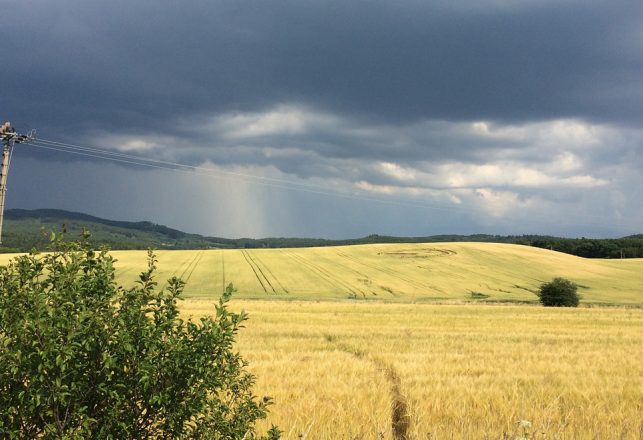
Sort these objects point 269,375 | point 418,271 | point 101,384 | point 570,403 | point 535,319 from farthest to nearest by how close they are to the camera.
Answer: point 418,271 < point 535,319 < point 269,375 < point 570,403 < point 101,384

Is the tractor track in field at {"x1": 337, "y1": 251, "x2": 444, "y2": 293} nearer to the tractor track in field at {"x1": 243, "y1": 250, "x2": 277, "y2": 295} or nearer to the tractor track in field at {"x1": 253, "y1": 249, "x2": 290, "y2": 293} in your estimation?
the tractor track in field at {"x1": 253, "y1": 249, "x2": 290, "y2": 293}

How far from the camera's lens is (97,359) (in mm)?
4969

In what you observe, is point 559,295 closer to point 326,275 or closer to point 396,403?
point 326,275

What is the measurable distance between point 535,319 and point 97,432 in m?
36.7

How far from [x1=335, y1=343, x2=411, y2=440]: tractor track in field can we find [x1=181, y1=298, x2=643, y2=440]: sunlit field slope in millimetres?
33

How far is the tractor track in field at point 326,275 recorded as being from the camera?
238ft

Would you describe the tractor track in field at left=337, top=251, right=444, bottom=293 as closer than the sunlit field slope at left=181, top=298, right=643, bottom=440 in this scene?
A: No

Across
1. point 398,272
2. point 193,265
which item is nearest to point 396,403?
point 398,272

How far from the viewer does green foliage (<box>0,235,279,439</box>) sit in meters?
4.63

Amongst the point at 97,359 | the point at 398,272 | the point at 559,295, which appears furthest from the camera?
the point at 398,272

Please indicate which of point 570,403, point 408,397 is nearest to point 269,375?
point 408,397

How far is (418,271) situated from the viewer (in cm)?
8975

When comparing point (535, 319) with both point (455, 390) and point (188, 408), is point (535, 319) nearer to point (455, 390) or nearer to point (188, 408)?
point (455, 390)

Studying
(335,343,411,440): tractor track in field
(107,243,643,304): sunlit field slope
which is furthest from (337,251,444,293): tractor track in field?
(335,343,411,440): tractor track in field
